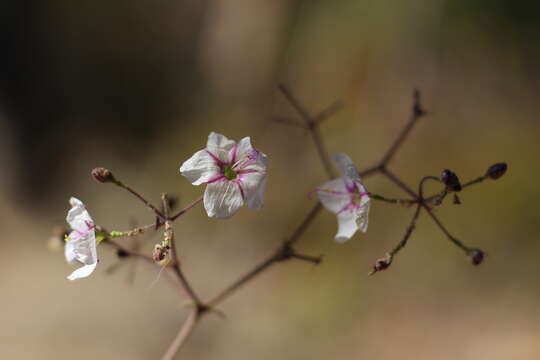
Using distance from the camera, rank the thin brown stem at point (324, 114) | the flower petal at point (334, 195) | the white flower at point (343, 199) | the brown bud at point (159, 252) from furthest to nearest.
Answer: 1. the thin brown stem at point (324, 114)
2. the flower petal at point (334, 195)
3. the white flower at point (343, 199)
4. the brown bud at point (159, 252)

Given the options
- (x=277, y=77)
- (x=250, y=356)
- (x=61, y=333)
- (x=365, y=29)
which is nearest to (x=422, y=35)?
(x=365, y=29)

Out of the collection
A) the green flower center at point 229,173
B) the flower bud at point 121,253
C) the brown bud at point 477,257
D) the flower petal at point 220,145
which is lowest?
the brown bud at point 477,257

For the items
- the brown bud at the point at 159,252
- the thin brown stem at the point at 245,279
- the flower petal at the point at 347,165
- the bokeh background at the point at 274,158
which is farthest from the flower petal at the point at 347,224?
the bokeh background at the point at 274,158

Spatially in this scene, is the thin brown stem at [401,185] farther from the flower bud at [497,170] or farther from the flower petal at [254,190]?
the flower petal at [254,190]

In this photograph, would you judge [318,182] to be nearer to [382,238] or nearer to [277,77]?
[382,238]

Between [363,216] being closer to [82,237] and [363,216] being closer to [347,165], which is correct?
[347,165]
